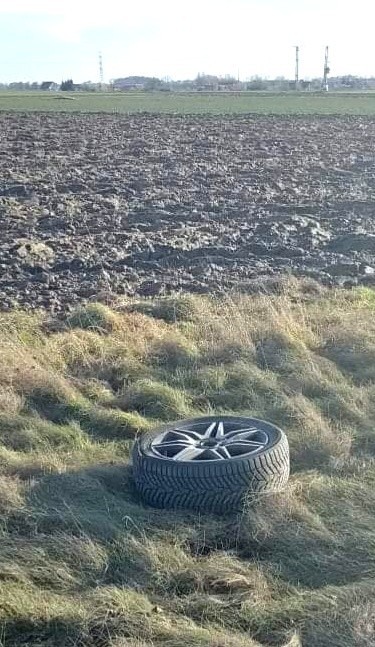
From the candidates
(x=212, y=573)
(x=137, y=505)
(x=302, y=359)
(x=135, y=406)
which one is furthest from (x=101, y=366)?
(x=212, y=573)

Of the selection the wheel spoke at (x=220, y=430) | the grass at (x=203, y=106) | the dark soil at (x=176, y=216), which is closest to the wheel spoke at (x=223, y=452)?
the wheel spoke at (x=220, y=430)

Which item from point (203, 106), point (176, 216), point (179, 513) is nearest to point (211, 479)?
point (179, 513)

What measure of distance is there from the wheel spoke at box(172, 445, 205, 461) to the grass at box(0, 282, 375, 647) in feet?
1.24

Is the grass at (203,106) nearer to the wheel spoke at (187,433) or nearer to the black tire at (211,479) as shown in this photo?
the wheel spoke at (187,433)

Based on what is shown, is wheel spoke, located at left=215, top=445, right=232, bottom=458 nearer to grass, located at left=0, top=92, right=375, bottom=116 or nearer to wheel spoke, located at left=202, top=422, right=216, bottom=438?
wheel spoke, located at left=202, top=422, right=216, bottom=438

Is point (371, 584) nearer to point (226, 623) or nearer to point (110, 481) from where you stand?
point (226, 623)

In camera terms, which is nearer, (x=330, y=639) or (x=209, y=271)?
(x=330, y=639)

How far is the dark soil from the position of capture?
10.8 metres

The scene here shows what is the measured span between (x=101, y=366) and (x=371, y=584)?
373 cm

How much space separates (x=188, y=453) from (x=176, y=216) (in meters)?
9.79

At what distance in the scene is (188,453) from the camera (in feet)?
17.5

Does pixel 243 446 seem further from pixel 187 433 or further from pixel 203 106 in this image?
pixel 203 106

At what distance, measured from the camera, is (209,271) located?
11109 mm

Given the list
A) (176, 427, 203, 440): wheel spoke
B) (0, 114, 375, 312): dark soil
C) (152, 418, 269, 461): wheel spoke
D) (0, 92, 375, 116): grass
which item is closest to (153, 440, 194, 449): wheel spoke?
(152, 418, 269, 461): wheel spoke
